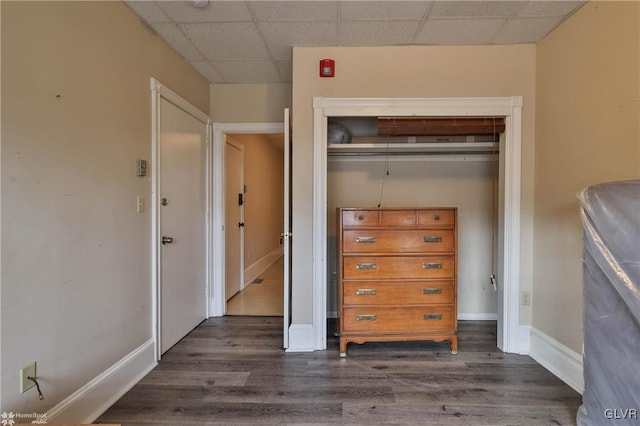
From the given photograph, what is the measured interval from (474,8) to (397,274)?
189cm

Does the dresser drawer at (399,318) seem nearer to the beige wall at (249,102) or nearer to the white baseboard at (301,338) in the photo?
the white baseboard at (301,338)

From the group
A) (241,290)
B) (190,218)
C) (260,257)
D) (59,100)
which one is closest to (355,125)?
(190,218)

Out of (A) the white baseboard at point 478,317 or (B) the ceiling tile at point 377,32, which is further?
(A) the white baseboard at point 478,317

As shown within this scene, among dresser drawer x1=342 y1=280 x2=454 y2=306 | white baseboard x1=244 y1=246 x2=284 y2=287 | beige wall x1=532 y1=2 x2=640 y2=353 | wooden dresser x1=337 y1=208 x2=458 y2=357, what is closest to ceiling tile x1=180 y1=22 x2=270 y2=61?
wooden dresser x1=337 y1=208 x2=458 y2=357

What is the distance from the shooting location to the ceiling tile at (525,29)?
2.10 m

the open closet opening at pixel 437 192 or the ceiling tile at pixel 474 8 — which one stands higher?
the ceiling tile at pixel 474 8

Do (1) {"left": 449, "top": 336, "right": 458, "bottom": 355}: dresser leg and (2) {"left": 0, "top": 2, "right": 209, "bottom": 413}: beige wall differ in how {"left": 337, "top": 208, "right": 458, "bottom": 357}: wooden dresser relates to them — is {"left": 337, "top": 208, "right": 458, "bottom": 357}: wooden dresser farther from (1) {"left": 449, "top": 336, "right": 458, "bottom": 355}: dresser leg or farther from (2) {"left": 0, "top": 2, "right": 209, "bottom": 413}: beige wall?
(2) {"left": 0, "top": 2, "right": 209, "bottom": 413}: beige wall

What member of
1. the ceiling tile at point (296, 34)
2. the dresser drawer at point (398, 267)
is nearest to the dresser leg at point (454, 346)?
the dresser drawer at point (398, 267)

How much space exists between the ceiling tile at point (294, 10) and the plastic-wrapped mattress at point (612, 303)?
5.89ft

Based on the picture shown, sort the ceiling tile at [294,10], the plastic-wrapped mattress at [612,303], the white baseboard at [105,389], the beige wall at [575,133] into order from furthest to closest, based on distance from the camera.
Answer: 1. the ceiling tile at [294,10]
2. the beige wall at [575,133]
3. the white baseboard at [105,389]
4. the plastic-wrapped mattress at [612,303]

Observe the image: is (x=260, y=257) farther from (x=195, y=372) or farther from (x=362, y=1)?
(x=362, y=1)

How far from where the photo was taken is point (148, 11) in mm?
2010

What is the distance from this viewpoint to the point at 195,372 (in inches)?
84.6

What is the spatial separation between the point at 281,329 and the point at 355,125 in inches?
82.0
